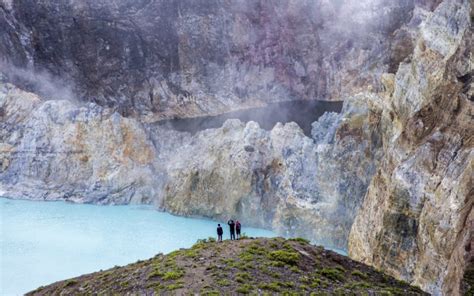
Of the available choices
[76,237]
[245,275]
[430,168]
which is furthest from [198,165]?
[245,275]

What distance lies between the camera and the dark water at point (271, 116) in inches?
2734

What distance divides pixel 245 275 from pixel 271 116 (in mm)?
55596

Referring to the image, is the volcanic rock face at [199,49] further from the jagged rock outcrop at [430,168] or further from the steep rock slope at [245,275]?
the steep rock slope at [245,275]

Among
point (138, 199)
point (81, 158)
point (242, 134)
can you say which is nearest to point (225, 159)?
point (242, 134)

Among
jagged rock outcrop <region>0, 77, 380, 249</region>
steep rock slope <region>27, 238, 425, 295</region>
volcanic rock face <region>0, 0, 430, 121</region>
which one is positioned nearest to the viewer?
steep rock slope <region>27, 238, 425, 295</region>

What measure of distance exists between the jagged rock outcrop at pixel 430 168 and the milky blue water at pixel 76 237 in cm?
1535

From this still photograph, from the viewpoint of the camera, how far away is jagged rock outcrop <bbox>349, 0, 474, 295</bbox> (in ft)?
84.5

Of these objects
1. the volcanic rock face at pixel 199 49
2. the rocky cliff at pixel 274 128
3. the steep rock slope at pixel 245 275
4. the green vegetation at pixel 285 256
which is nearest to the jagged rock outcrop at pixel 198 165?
the rocky cliff at pixel 274 128

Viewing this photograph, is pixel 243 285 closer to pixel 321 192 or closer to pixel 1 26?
pixel 321 192

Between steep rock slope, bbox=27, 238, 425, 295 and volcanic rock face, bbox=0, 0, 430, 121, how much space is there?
52.1 meters

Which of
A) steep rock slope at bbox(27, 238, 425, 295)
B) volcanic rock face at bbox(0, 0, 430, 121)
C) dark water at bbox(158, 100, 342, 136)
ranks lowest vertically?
steep rock slope at bbox(27, 238, 425, 295)

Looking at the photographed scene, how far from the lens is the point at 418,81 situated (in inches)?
1276

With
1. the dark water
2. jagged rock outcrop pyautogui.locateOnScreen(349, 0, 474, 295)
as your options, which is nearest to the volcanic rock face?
the dark water

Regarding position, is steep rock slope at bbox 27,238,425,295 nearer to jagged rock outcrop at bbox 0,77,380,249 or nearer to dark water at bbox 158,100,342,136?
jagged rock outcrop at bbox 0,77,380,249
